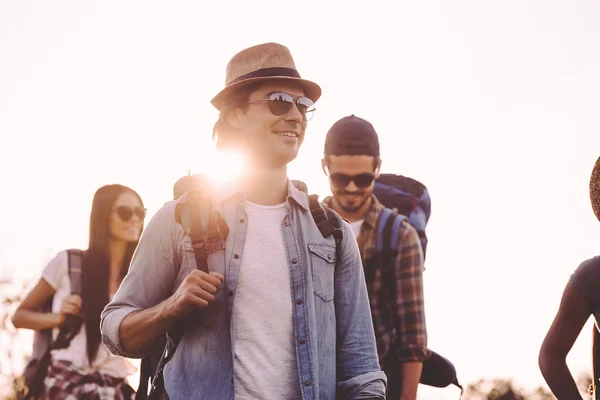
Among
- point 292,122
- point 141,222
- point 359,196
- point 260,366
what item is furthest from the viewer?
point 141,222

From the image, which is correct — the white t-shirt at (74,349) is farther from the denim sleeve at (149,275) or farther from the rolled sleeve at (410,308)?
the denim sleeve at (149,275)

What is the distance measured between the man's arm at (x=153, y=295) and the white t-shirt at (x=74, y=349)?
4.64m

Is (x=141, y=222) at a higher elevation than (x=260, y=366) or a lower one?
higher

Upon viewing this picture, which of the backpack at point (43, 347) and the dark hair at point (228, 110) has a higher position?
the dark hair at point (228, 110)

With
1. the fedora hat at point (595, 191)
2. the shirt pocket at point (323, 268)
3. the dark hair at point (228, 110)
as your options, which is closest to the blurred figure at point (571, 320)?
the fedora hat at point (595, 191)

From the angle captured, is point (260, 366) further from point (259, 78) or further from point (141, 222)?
point (141, 222)

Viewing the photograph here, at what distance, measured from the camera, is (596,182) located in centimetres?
623

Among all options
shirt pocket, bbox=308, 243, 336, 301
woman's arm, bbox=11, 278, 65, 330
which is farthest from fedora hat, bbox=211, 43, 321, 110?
woman's arm, bbox=11, 278, 65, 330

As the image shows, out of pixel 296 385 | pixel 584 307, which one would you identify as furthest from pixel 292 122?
pixel 584 307

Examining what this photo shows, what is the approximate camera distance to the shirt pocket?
15.1ft

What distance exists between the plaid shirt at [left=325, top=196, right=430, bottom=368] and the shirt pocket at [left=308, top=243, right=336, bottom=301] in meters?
2.62

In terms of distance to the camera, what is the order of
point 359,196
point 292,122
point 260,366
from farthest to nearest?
point 359,196 < point 292,122 < point 260,366

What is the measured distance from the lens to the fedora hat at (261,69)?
4801 mm

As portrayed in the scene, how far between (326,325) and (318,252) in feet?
1.23
